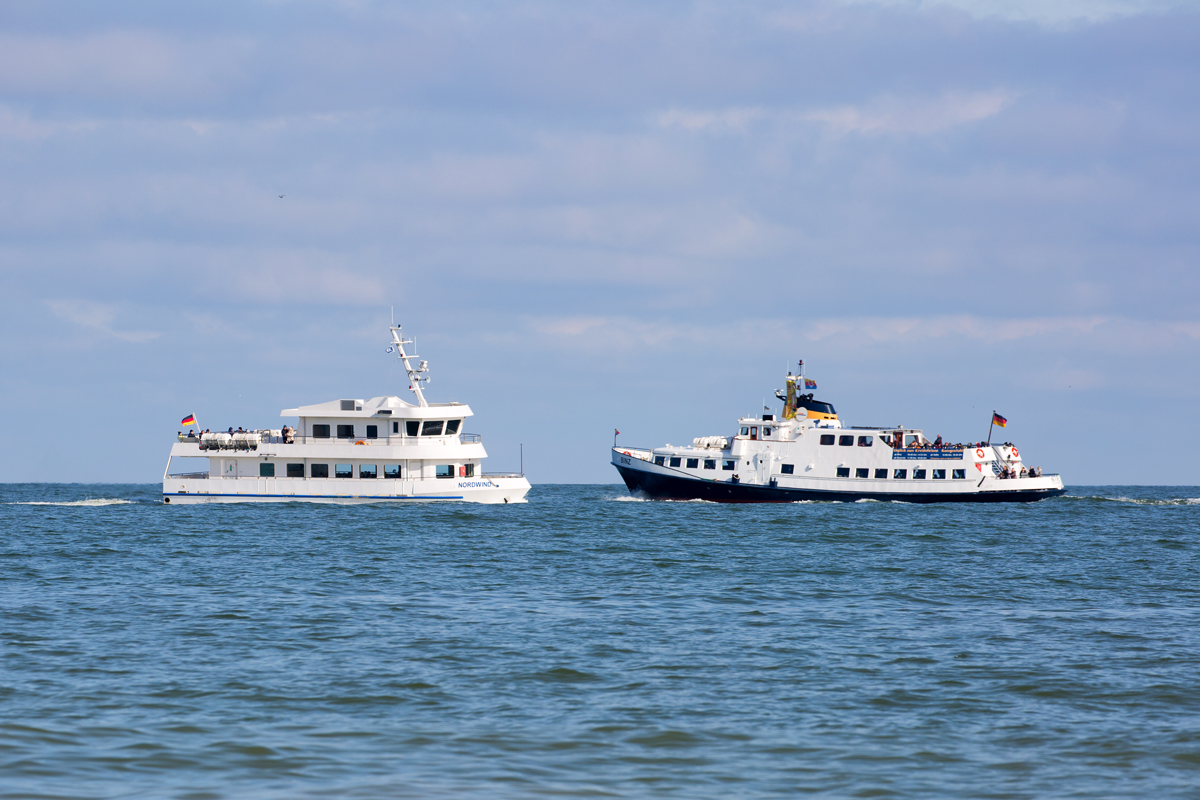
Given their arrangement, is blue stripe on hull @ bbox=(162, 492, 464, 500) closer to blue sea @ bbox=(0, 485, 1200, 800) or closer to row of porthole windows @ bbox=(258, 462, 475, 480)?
row of porthole windows @ bbox=(258, 462, 475, 480)

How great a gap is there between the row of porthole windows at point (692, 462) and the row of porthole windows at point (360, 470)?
52.9 feet

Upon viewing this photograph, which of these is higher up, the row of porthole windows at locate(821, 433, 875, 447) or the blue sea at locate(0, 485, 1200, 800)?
the row of porthole windows at locate(821, 433, 875, 447)

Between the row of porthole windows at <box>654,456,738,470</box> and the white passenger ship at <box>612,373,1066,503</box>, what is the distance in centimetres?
8

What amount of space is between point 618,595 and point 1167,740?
46.3ft

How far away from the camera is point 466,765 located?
12.7 metres

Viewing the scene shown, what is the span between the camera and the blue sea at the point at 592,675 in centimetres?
1252

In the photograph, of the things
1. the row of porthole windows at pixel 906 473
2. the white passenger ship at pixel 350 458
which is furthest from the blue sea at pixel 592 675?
the row of porthole windows at pixel 906 473

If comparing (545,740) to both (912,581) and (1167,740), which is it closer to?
(1167,740)

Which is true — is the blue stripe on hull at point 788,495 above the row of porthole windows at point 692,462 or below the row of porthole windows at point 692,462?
below

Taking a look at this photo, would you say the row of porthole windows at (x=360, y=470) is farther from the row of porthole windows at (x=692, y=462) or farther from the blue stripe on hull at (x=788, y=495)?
the blue stripe on hull at (x=788, y=495)

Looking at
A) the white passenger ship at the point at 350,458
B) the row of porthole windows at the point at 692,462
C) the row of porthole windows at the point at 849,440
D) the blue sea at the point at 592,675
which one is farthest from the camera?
the row of porthole windows at the point at 692,462

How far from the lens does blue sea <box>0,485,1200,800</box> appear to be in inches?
493

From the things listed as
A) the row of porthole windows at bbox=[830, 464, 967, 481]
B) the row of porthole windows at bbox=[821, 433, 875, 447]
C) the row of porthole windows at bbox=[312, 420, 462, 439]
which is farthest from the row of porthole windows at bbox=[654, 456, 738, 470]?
the row of porthole windows at bbox=[312, 420, 462, 439]

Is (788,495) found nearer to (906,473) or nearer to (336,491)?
(906,473)
